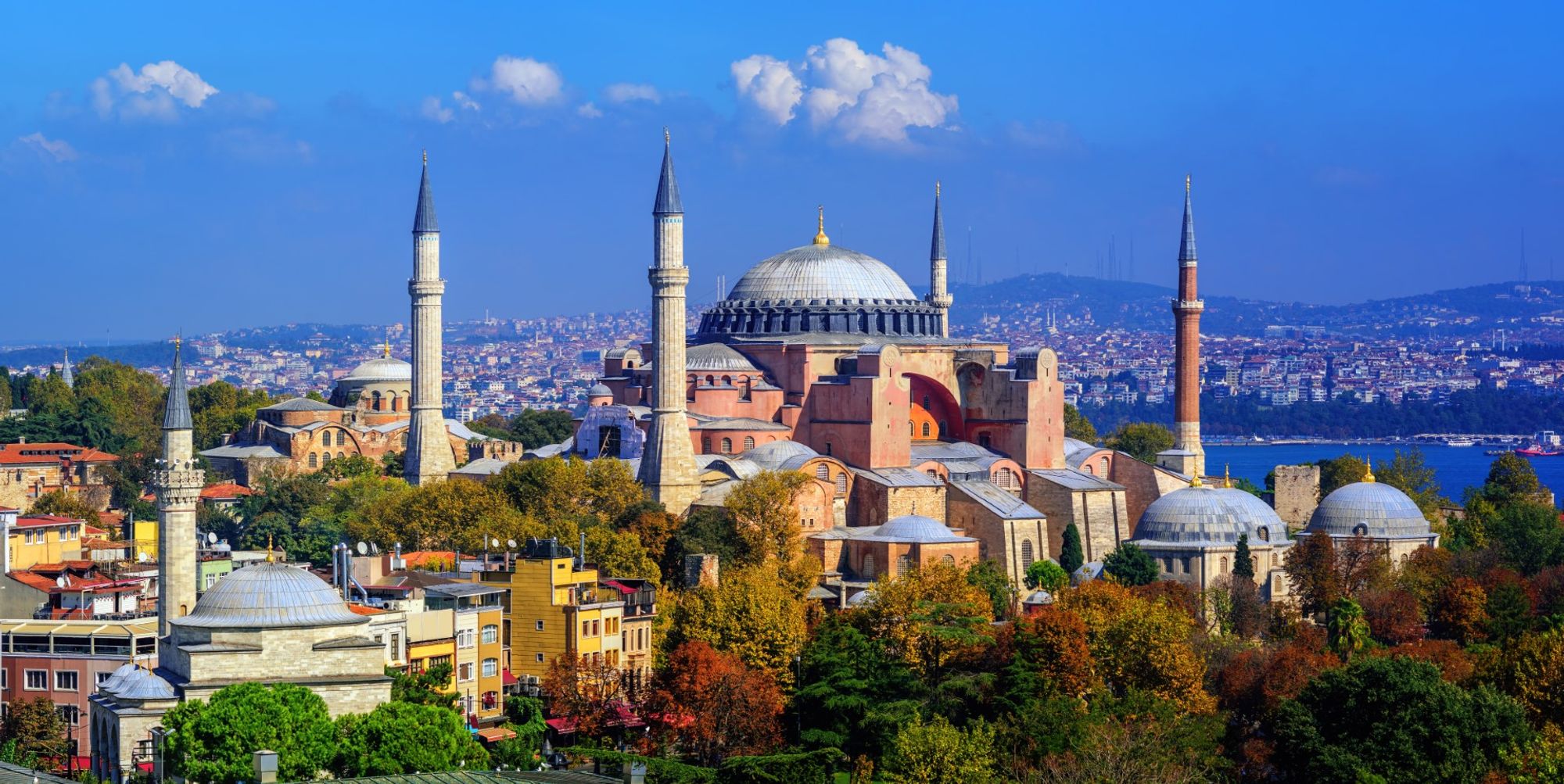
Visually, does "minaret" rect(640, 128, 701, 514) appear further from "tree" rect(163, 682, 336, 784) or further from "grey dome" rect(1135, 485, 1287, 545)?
→ "tree" rect(163, 682, 336, 784)

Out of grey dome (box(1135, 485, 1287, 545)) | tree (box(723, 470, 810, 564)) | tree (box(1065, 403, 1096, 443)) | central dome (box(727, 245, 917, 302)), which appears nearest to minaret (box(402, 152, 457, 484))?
central dome (box(727, 245, 917, 302))

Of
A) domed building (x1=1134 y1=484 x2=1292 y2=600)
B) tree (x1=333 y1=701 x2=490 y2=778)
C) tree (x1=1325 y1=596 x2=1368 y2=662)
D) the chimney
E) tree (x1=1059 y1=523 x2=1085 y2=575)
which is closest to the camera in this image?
the chimney

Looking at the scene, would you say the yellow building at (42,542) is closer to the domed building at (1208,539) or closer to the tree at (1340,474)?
the domed building at (1208,539)

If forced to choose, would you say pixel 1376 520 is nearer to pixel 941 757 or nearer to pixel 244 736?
pixel 941 757

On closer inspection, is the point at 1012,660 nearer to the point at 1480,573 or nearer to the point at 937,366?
the point at 1480,573

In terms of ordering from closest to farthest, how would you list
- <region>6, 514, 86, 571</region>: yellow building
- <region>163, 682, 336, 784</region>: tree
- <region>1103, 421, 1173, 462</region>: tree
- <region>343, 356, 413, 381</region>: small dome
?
<region>163, 682, 336, 784</region>: tree < <region>6, 514, 86, 571</region>: yellow building < <region>1103, 421, 1173, 462</region>: tree < <region>343, 356, 413, 381</region>: small dome

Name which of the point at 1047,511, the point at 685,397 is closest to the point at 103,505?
the point at 685,397

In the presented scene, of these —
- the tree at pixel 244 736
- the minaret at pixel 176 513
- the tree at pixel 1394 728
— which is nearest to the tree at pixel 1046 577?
the tree at pixel 1394 728
